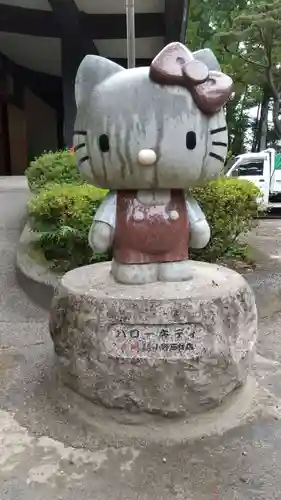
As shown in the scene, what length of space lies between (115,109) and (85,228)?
7.75 feet

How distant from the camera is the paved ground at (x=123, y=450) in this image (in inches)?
95.3

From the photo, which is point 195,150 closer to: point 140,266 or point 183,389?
point 140,266

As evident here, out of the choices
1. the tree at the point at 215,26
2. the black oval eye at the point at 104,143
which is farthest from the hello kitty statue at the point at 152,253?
the tree at the point at 215,26

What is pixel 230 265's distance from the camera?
5789mm

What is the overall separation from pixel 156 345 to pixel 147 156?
0.99m

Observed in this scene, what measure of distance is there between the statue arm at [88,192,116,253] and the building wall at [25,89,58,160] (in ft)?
54.7

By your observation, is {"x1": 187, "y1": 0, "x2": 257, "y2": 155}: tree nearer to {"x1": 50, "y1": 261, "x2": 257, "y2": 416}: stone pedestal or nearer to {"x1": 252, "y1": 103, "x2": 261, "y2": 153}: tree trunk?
{"x1": 252, "y1": 103, "x2": 261, "y2": 153}: tree trunk

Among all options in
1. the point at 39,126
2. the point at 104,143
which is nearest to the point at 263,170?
the point at 39,126

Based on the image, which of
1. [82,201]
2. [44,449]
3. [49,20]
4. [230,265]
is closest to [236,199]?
[230,265]

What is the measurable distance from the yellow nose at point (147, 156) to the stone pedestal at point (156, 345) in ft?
2.35

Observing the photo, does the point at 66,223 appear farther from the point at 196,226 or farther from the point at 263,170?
the point at 263,170

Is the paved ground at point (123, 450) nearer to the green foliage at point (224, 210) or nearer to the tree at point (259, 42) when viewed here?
the green foliage at point (224, 210)

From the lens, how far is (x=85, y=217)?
5.02 metres

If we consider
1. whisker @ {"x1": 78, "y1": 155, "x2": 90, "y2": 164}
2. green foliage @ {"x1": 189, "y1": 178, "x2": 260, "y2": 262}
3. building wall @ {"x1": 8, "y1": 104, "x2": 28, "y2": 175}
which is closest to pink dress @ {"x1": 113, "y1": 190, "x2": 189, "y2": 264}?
whisker @ {"x1": 78, "y1": 155, "x2": 90, "y2": 164}
